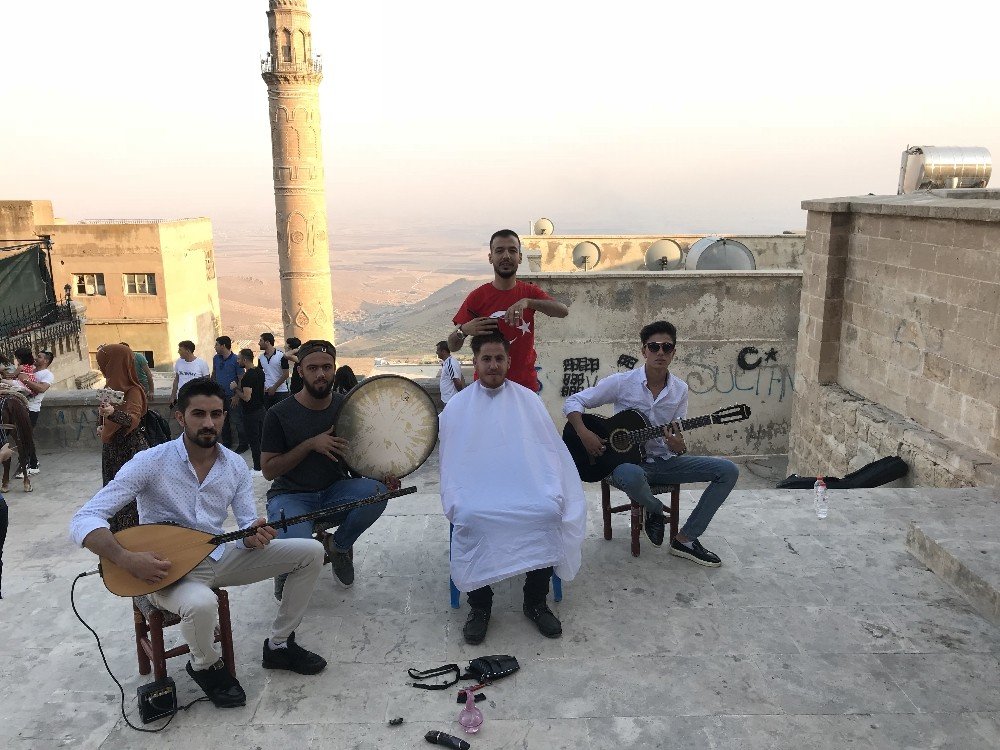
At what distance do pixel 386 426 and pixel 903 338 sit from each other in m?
5.62

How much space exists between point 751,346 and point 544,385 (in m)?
3.83

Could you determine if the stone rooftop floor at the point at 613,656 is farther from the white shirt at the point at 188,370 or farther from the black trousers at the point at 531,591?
the white shirt at the point at 188,370

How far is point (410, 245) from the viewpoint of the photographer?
181 m

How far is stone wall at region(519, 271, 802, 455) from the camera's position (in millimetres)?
13352

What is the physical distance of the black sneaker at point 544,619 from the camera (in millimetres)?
3895

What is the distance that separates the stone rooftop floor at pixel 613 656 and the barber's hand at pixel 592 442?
2.45 ft

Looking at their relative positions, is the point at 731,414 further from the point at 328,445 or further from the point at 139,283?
the point at 139,283

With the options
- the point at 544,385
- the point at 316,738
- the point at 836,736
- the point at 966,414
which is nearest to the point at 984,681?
the point at 836,736

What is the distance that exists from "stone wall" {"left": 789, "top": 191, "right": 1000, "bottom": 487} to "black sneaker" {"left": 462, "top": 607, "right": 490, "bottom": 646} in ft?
14.5

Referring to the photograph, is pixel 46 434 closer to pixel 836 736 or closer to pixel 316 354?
pixel 316 354

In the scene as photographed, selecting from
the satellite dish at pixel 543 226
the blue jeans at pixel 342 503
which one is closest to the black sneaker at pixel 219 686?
the blue jeans at pixel 342 503

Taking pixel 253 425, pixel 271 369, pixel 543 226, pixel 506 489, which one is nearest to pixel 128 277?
pixel 543 226

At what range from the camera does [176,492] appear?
343 cm

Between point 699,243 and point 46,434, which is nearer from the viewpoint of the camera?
point 46,434
